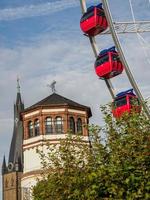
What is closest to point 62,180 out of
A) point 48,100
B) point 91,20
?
point 91,20

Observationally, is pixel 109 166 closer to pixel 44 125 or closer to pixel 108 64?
pixel 108 64

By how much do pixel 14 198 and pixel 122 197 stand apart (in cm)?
11902

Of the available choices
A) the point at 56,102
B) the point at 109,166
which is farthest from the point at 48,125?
the point at 109,166

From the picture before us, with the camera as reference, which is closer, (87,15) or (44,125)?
(87,15)

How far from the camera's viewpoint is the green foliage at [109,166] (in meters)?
18.7

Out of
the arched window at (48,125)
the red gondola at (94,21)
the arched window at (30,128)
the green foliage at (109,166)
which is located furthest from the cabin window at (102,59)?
the arched window at (30,128)

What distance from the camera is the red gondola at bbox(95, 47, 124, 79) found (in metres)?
38.1

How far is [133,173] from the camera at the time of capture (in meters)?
18.9

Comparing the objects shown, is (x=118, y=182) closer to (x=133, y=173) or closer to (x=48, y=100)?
(x=133, y=173)

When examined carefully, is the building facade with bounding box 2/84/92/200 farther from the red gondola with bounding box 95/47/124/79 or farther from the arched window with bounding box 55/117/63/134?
the red gondola with bounding box 95/47/124/79

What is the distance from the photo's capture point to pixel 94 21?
38.8 metres

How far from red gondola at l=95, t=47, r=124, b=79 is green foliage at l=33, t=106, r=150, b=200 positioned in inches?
589

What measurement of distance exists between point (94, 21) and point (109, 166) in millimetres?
20630

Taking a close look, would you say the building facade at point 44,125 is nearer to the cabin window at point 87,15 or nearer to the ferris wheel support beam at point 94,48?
the ferris wheel support beam at point 94,48
